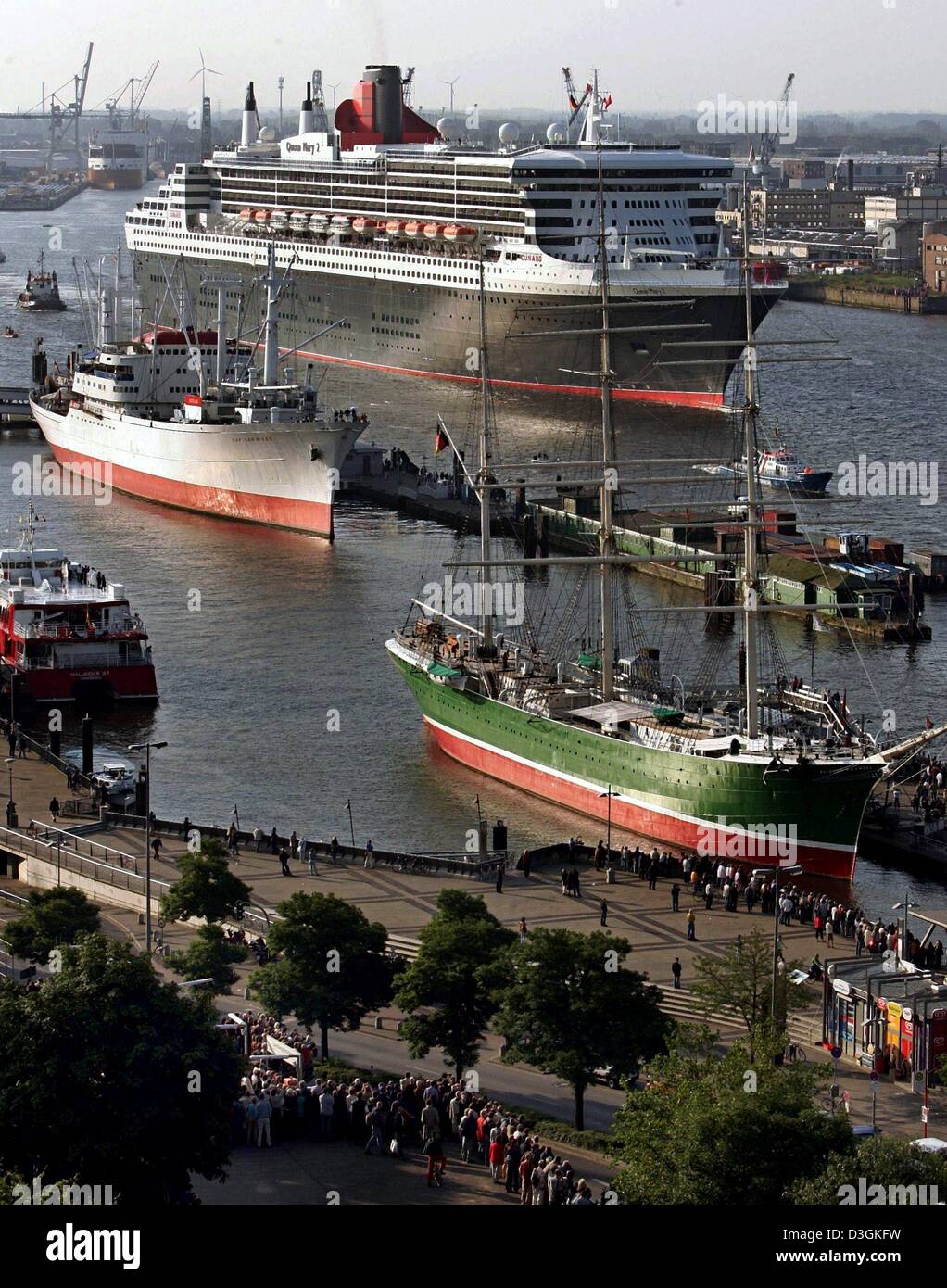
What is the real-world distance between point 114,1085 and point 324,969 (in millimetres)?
4444

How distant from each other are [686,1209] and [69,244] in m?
154

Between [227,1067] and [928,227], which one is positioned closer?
[227,1067]

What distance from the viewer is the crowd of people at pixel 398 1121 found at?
820 inches

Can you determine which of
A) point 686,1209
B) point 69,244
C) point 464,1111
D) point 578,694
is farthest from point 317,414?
point 69,244

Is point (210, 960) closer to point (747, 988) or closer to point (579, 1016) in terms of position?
point (579, 1016)

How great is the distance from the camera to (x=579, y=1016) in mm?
22703

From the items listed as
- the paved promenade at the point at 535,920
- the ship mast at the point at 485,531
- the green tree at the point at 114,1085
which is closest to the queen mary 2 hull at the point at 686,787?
the ship mast at the point at 485,531

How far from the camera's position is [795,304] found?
130125 mm

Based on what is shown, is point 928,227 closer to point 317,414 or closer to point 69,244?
point 69,244

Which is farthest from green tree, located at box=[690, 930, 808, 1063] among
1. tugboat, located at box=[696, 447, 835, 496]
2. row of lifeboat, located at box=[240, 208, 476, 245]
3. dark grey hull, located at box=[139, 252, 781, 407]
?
row of lifeboat, located at box=[240, 208, 476, 245]

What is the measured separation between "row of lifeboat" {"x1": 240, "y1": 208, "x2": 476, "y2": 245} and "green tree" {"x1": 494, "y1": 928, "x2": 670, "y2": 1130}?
216 feet

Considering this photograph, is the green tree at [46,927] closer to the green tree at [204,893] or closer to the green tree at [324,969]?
the green tree at [204,893]

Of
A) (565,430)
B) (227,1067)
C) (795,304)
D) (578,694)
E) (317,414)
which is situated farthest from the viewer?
(795,304)
